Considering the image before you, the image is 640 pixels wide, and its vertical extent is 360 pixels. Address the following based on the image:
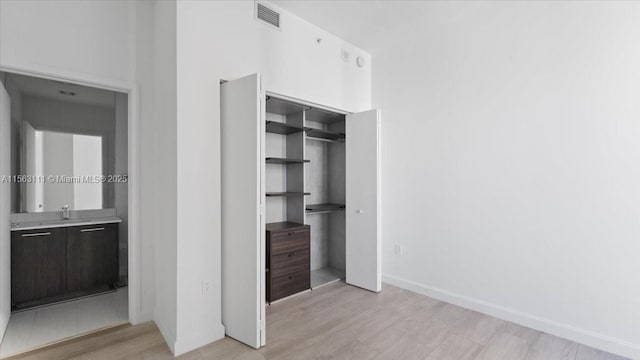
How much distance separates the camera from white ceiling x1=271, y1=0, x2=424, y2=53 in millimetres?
3021

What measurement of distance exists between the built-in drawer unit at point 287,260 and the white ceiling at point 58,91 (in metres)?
2.94

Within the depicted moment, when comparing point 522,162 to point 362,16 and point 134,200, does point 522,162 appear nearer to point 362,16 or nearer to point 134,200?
point 362,16

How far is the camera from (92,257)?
3605 mm

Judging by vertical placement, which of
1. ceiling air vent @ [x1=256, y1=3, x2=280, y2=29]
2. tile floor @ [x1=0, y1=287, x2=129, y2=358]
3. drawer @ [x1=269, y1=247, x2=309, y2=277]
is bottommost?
tile floor @ [x1=0, y1=287, x2=129, y2=358]

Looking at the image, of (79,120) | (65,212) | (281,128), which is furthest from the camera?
(79,120)

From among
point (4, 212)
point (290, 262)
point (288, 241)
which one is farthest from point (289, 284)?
point (4, 212)

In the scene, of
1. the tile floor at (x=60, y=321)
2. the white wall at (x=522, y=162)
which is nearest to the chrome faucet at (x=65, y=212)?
the tile floor at (x=60, y=321)

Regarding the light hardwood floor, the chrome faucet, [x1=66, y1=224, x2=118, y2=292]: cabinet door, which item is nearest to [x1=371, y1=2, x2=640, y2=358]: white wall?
the light hardwood floor

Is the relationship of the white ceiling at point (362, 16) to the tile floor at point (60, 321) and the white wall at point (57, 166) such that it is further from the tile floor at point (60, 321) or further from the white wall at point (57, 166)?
the tile floor at point (60, 321)

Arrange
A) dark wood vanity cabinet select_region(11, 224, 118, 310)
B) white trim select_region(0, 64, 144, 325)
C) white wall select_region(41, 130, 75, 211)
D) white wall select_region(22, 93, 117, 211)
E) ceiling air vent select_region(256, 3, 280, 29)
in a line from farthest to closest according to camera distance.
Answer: white wall select_region(22, 93, 117, 211) → white wall select_region(41, 130, 75, 211) → dark wood vanity cabinet select_region(11, 224, 118, 310) → ceiling air vent select_region(256, 3, 280, 29) → white trim select_region(0, 64, 144, 325)

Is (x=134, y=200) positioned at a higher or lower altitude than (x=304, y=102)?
lower

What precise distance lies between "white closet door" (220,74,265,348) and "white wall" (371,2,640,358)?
80.4 inches

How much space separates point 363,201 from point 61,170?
12.7ft

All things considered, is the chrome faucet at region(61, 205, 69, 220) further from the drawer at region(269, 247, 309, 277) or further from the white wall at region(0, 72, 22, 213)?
the drawer at region(269, 247, 309, 277)
